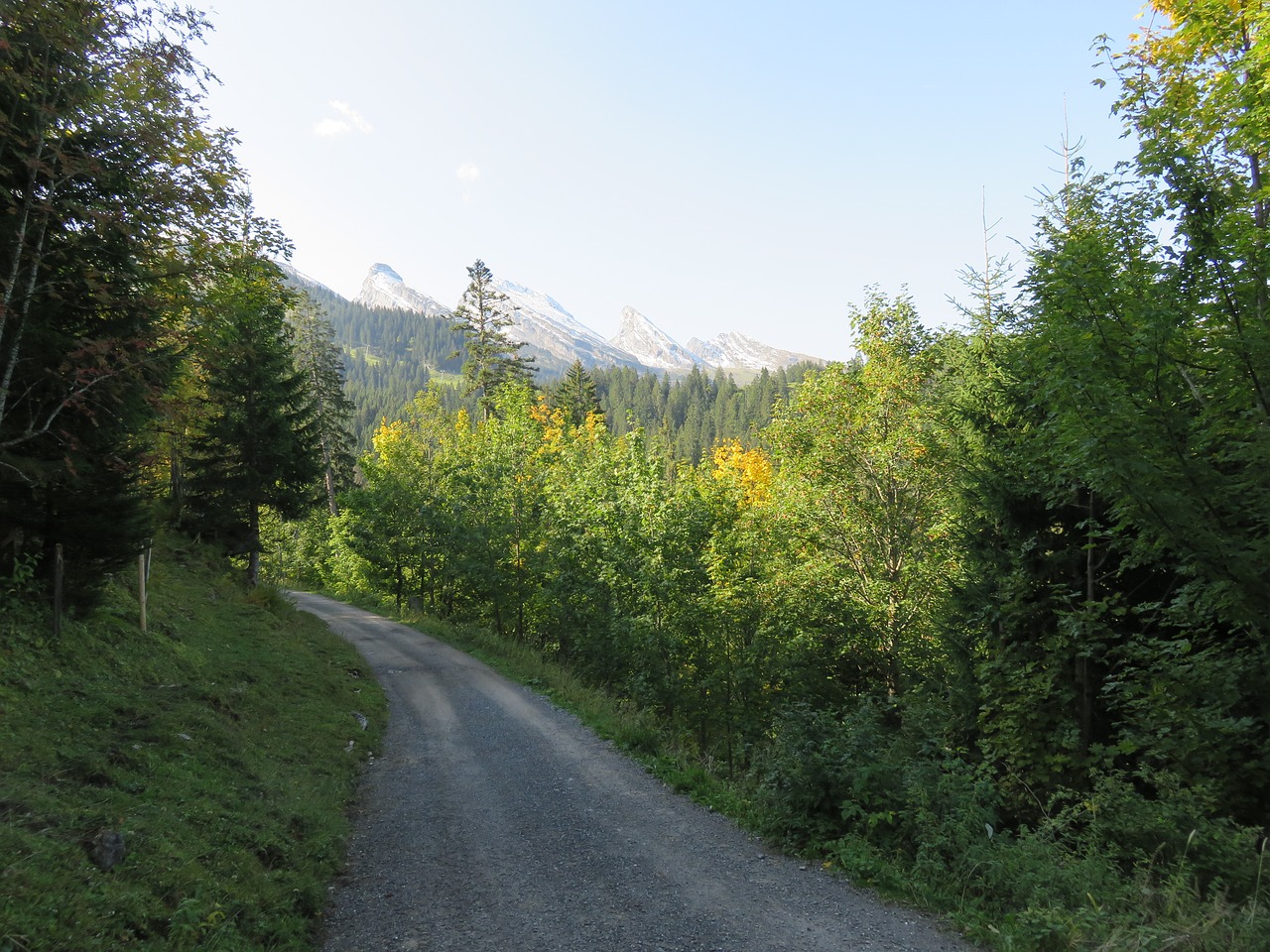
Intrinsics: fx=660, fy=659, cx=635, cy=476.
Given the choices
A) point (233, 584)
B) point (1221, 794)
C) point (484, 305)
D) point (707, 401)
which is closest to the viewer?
point (1221, 794)

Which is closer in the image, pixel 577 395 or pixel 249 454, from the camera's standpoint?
pixel 249 454

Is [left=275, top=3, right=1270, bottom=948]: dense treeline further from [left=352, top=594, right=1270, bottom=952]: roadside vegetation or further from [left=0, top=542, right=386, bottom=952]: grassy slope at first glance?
[left=0, top=542, right=386, bottom=952]: grassy slope

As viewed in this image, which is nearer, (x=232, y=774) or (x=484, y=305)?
(x=232, y=774)

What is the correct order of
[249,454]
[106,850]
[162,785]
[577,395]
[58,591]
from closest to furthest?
[106,850] → [162,785] → [58,591] → [249,454] → [577,395]

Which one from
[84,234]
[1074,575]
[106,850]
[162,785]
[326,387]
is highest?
[326,387]

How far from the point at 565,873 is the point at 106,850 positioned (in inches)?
154

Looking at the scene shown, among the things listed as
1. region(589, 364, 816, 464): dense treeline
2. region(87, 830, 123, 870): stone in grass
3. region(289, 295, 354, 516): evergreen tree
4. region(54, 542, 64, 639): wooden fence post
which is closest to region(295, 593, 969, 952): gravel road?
region(87, 830, 123, 870): stone in grass

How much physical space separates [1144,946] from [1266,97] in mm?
7155

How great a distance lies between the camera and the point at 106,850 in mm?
4855

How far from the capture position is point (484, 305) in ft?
128

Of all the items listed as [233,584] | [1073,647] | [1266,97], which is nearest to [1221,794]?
[1073,647]

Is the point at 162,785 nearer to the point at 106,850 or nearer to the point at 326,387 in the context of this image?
the point at 106,850

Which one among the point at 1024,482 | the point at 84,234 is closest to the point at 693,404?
the point at 1024,482

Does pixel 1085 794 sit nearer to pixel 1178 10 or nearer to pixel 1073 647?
pixel 1073 647
